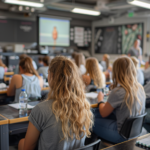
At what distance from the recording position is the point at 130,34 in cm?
1012

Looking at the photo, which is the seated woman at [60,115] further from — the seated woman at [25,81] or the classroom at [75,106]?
the seated woman at [25,81]

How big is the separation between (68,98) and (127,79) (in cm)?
97

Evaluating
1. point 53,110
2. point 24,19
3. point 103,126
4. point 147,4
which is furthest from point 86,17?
point 53,110

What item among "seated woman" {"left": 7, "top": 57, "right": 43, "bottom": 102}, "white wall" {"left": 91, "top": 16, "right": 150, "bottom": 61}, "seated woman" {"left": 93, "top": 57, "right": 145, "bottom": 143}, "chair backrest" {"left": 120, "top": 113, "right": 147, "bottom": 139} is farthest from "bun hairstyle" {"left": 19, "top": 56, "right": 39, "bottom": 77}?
"white wall" {"left": 91, "top": 16, "right": 150, "bottom": 61}

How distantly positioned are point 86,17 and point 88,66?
7.79 m

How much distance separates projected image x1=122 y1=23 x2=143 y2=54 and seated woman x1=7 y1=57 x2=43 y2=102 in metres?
7.63

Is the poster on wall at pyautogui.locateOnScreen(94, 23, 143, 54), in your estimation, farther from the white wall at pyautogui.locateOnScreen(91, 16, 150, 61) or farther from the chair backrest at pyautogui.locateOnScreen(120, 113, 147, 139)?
the chair backrest at pyautogui.locateOnScreen(120, 113, 147, 139)

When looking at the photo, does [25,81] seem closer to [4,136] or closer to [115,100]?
[4,136]

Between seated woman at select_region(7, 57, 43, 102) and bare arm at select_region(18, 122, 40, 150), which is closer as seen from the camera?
bare arm at select_region(18, 122, 40, 150)

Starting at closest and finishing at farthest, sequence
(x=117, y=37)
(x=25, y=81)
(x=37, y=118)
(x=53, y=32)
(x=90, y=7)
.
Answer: (x=37, y=118) < (x=25, y=81) < (x=90, y=7) < (x=53, y=32) < (x=117, y=37)

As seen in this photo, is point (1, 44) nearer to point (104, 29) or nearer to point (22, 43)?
point (22, 43)

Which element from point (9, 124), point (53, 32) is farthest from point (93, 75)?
point (53, 32)

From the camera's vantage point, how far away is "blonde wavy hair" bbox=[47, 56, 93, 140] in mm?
1372

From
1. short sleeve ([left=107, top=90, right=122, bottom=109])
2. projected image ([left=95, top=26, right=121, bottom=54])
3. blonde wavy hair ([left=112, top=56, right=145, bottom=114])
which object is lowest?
short sleeve ([left=107, top=90, right=122, bottom=109])
